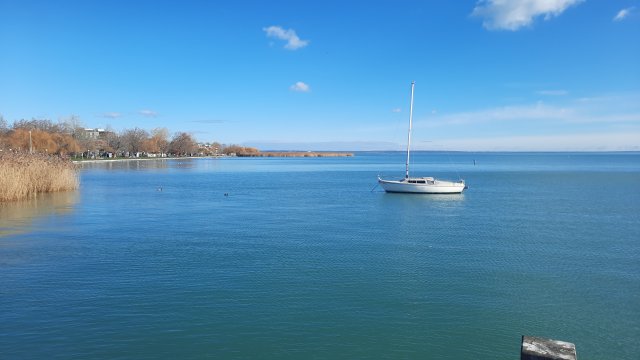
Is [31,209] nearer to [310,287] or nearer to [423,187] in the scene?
[310,287]

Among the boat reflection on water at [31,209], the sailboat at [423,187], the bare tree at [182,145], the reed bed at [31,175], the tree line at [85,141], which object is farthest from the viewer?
the bare tree at [182,145]

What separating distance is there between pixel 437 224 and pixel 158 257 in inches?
616

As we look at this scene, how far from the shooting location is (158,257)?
17.0 meters

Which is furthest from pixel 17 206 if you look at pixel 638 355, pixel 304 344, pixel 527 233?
pixel 638 355

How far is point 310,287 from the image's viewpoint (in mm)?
13508

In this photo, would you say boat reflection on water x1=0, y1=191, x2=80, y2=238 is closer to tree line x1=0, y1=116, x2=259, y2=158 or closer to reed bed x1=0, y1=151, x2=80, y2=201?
reed bed x1=0, y1=151, x2=80, y2=201

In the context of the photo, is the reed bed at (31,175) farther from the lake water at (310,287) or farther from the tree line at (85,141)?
the tree line at (85,141)

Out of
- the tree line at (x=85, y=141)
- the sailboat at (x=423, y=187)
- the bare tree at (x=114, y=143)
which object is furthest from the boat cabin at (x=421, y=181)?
the bare tree at (x=114, y=143)

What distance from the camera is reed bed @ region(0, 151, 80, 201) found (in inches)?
1250

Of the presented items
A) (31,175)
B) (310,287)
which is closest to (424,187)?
(310,287)

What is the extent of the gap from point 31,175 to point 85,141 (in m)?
101

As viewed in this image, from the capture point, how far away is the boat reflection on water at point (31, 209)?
22.9 metres

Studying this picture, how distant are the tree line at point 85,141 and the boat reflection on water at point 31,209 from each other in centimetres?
3656

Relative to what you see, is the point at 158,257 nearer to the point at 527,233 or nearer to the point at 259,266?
the point at 259,266
